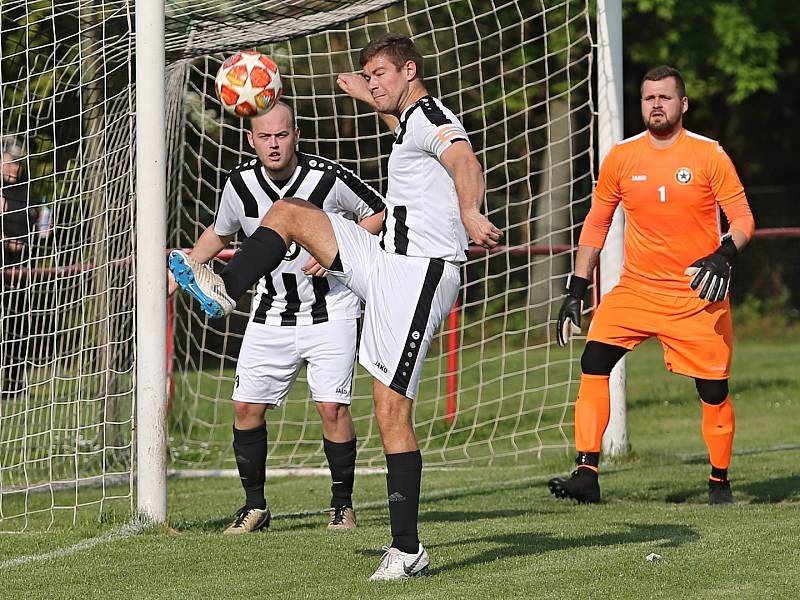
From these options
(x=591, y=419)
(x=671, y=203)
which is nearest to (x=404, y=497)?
(x=591, y=419)

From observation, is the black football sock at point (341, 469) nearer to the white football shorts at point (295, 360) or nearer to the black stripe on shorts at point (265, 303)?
the white football shorts at point (295, 360)

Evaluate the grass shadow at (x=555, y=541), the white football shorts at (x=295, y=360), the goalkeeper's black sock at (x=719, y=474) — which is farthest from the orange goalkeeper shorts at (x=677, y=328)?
the white football shorts at (x=295, y=360)

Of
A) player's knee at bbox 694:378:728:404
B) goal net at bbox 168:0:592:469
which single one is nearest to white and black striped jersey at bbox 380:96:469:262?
player's knee at bbox 694:378:728:404

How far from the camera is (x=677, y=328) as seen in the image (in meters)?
7.35

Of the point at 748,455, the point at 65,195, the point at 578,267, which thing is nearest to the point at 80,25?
the point at 65,195

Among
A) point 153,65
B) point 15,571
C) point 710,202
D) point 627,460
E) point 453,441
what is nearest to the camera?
point 15,571

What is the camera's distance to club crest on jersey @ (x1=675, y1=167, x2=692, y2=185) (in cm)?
734

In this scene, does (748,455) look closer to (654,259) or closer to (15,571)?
(654,259)

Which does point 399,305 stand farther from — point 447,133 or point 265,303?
point 265,303

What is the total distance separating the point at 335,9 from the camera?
880cm

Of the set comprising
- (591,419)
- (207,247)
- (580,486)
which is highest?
(207,247)

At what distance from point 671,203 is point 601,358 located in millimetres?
927

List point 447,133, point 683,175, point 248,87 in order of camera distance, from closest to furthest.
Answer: point 447,133 < point 248,87 < point 683,175

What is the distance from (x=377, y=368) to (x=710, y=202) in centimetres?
284
